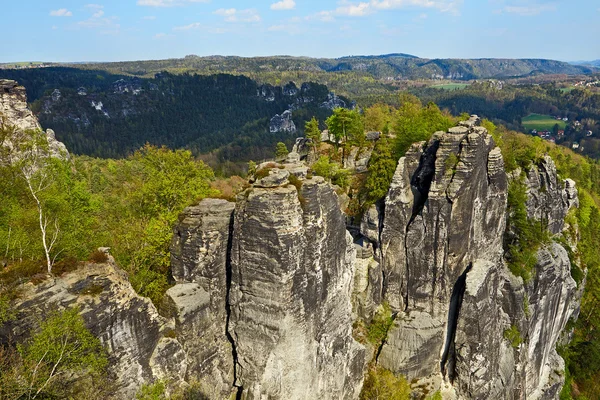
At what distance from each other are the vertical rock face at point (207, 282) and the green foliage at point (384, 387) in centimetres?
1035

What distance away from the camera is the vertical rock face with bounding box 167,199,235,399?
2125cm

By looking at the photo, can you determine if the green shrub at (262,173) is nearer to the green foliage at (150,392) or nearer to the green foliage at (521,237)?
the green foliage at (150,392)

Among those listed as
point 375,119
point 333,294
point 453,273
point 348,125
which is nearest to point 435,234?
point 453,273

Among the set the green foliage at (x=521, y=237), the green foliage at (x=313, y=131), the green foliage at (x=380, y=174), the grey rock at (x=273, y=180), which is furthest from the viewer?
the green foliage at (x=313, y=131)

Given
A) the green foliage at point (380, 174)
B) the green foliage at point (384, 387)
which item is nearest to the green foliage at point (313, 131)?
the green foliage at point (380, 174)

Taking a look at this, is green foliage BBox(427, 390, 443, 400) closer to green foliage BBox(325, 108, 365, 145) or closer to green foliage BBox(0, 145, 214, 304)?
green foliage BBox(0, 145, 214, 304)

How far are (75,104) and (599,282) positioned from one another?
203m

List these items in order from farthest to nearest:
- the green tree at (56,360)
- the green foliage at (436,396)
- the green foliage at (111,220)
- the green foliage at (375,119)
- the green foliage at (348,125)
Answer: the green foliage at (375,119) < the green foliage at (348,125) < the green foliage at (436,396) < the green foliage at (111,220) < the green tree at (56,360)

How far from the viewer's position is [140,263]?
998 inches

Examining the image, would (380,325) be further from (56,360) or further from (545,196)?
(545,196)

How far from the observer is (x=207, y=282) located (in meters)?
22.1

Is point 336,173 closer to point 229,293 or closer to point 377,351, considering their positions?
point 377,351

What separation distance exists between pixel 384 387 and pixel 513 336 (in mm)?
13177

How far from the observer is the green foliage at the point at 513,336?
32.0m
